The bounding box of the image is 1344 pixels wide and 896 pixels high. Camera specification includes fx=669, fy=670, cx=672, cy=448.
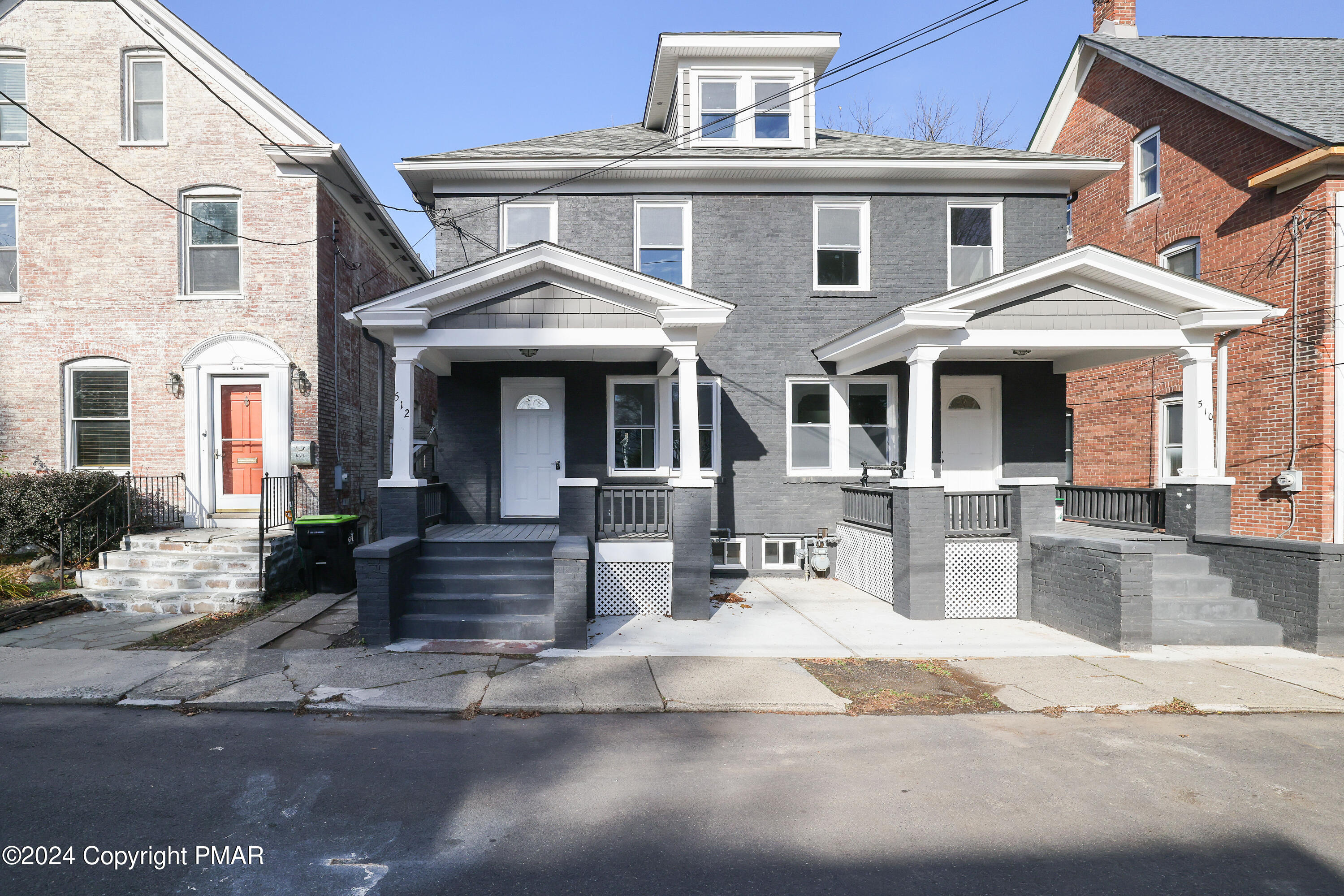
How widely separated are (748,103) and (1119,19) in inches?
418

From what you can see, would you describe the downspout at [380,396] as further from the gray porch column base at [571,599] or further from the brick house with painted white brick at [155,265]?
the gray porch column base at [571,599]

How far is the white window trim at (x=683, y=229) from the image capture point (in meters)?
11.3

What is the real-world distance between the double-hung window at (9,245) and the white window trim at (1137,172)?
20.7 m

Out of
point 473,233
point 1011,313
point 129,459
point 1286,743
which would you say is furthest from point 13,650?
point 1011,313

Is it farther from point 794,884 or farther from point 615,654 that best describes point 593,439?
point 794,884

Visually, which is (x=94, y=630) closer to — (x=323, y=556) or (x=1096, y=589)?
(x=323, y=556)

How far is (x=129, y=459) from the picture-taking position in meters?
11.2

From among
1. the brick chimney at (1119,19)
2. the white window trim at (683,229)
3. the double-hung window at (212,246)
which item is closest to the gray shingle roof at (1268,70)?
the brick chimney at (1119,19)

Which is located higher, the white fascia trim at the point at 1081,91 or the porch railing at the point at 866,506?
the white fascia trim at the point at 1081,91

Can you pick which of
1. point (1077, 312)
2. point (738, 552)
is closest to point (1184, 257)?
point (1077, 312)

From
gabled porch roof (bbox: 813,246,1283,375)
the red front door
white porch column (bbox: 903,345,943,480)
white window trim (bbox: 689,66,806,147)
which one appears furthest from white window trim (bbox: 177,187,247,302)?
white porch column (bbox: 903,345,943,480)

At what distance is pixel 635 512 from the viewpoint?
880cm

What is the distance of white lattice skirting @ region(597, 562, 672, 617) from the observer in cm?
855

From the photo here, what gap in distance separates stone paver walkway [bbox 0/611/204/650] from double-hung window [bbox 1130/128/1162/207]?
59.1 ft
